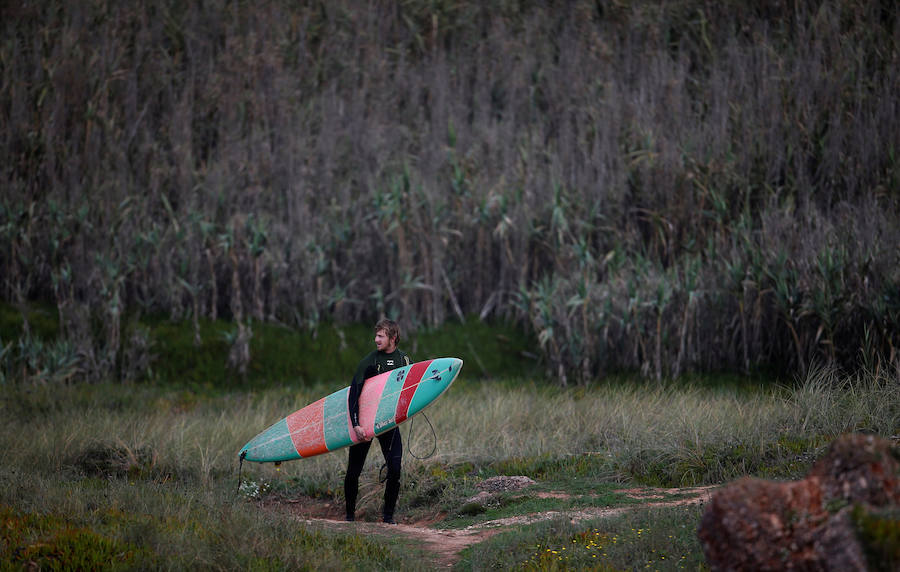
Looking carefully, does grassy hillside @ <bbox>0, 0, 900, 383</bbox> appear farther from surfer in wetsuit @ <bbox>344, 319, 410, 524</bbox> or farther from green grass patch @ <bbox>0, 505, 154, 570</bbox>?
green grass patch @ <bbox>0, 505, 154, 570</bbox>

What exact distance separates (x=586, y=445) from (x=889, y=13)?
48.9 ft

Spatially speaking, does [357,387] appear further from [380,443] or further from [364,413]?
[380,443]

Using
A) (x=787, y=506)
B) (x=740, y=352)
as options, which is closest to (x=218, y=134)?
(x=740, y=352)

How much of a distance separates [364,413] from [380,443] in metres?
0.31

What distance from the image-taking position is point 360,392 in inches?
281

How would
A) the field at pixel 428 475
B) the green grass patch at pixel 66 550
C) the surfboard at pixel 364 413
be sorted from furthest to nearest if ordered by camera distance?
Answer: the surfboard at pixel 364 413 → the field at pixel 428 475 → the green grass patch at pixel 66 550

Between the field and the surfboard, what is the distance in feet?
1.98

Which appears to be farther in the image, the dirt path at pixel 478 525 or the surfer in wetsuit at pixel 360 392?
the surfer in wetsuit at pixel 360 392

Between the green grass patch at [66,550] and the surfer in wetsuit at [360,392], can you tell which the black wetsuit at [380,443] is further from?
the green grass patch at [66,550]

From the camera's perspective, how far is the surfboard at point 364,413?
723 cm

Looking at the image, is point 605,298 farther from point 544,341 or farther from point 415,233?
point 415,233

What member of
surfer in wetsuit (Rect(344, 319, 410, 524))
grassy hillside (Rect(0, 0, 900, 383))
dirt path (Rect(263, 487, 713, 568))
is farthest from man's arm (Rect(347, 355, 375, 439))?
grassy hillside (Rect(0, 0, 900, 383))

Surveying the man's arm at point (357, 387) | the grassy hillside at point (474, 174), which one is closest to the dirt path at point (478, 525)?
the man's arm at point (357, 387)

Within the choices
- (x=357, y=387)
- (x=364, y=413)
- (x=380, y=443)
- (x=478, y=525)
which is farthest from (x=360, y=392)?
(x=478, y=525)
